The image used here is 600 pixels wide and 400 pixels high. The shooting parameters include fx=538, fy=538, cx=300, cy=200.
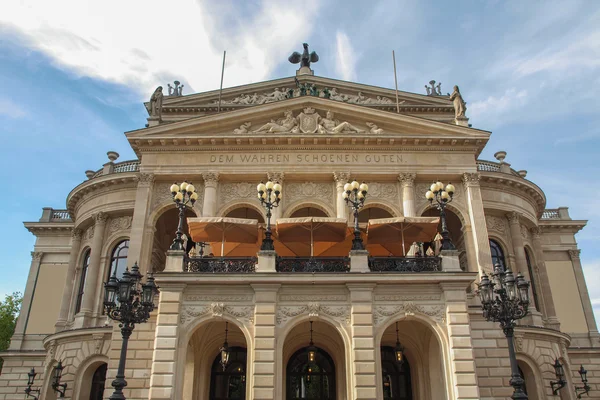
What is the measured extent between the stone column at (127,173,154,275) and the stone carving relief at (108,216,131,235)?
3645mm

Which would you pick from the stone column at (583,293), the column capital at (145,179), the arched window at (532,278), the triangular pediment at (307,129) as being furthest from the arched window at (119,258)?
the stone column at (583,293)

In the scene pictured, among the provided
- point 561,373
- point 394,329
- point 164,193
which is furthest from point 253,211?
point 561,373

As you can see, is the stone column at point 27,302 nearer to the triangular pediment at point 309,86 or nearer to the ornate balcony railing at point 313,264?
the triangular pediment at point 309,86

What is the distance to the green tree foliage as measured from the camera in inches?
1859

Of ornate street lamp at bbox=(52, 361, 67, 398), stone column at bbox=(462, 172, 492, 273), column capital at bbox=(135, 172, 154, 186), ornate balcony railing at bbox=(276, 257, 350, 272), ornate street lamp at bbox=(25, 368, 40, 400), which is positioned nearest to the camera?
ornate balcony railing at bbox=(276, 257, 350, 272)

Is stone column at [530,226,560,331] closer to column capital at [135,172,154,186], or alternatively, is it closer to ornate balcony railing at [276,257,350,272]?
ornate balcony railing at [276,257,350,272]

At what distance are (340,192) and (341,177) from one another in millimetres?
890

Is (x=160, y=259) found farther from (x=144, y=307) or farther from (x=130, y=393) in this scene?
(x=144, y=307)

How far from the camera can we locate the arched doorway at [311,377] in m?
25.6

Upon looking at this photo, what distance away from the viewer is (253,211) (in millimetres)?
30875

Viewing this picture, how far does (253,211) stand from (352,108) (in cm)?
809

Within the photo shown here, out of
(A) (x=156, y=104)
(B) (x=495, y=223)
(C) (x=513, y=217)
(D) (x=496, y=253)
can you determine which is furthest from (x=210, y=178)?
(C) (x=513, y=217)

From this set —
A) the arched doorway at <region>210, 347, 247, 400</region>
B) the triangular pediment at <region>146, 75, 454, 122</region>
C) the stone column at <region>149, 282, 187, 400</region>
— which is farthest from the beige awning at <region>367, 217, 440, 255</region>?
the triangular pediment at <region>146, 75, 454, 122</region>

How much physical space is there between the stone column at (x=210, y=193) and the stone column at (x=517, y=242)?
17.3 m
